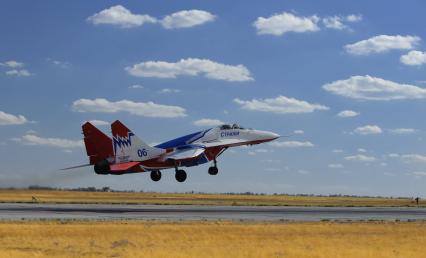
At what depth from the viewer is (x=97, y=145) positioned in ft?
273

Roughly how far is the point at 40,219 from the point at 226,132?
31570mm

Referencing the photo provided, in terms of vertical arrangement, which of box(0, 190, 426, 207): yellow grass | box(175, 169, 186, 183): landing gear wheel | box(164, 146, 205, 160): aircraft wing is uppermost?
box(164, 146, 205, 160): aircraft wing

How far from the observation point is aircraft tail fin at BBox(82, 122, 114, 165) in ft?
271

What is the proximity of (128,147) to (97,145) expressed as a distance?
4975mm

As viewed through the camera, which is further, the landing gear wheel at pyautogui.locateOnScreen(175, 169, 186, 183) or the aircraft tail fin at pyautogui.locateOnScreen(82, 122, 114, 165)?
Answer: the aircraft tail fin at pyautogui.locateOnScreen(82, 122, 114, 165)

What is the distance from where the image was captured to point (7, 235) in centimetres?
4275

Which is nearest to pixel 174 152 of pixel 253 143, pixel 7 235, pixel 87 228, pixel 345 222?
pixel 253 143

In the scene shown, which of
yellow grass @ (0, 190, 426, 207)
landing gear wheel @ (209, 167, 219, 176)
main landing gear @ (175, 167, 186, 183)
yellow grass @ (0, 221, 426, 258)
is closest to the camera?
yellow grass @ (0, 221, 426, 258)

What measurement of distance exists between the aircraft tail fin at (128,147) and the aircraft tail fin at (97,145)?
1.78 meters

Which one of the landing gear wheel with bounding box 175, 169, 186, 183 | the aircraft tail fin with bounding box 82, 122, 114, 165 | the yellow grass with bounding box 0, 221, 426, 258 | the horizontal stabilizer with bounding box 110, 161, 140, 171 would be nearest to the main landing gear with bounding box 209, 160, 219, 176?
the landing gear wheel with bounding box 175, 169, 186, 183

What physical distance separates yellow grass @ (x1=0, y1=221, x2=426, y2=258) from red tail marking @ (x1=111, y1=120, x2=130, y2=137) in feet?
98.1

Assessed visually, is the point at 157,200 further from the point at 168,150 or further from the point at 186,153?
the point at 186,153

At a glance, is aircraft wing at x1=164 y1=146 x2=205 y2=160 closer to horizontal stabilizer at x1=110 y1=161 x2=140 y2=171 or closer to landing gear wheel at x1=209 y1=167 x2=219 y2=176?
landing gear wheel at x1=209 y1=167 x2=219 y2=176

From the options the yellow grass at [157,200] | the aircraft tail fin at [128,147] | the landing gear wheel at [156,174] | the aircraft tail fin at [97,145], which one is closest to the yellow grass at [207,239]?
the landing gear wheel at [156,174]
